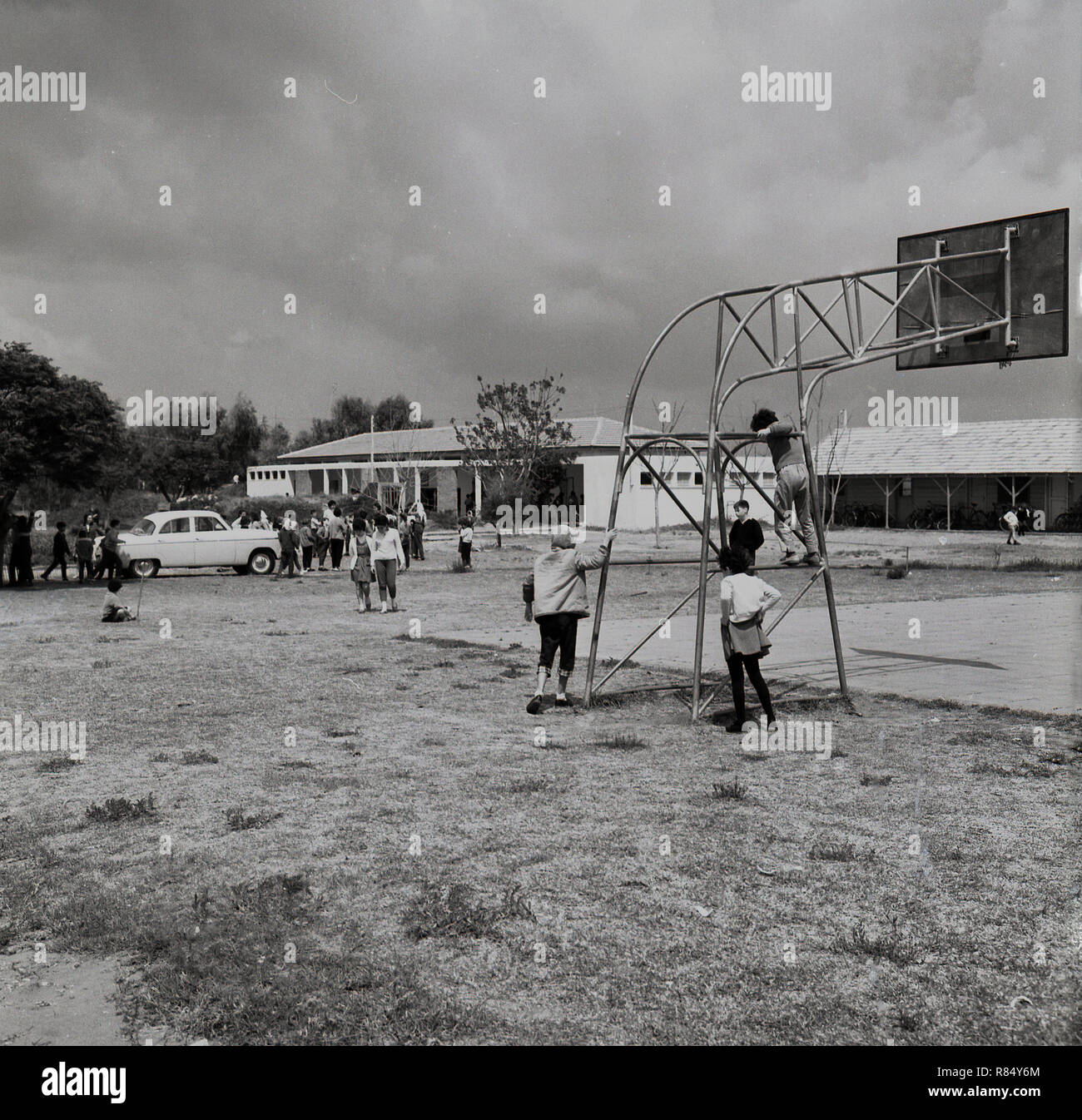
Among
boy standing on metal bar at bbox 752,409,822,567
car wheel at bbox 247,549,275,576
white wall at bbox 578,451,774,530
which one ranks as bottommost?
car wheel at bbox 247,549,275,576

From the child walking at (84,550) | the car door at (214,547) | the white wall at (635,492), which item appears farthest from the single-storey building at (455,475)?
the child walking at (84,550)

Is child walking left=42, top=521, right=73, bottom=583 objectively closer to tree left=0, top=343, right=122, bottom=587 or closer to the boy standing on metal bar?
tree left=0, top=343, right=122, bottom=587

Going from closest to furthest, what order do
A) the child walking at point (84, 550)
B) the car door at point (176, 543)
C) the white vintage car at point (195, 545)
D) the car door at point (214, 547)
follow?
the child walking at point (84, 550)
the white vintage car at point (195, 545)
the car door at point (176, 543)
the car door at point (214, 547)

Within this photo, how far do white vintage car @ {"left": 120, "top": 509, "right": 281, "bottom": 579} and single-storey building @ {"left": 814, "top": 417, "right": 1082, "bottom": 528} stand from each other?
89.9 feet

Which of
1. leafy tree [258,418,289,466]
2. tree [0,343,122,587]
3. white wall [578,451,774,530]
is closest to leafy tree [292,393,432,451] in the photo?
leafy tree [258,418,289,466]

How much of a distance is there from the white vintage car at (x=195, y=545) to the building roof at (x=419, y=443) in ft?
106

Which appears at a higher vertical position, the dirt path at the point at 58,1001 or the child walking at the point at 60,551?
the child walking at the point at 60,551

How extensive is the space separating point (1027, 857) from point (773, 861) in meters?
1.28

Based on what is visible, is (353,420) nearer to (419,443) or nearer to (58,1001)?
(419,443)

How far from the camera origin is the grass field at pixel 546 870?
12.9 ft

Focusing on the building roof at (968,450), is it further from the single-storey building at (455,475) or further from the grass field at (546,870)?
the grass field at (546,870)

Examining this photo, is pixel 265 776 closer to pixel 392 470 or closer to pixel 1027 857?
pixel 1027 857

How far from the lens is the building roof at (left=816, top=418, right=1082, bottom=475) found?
49.1 meters
